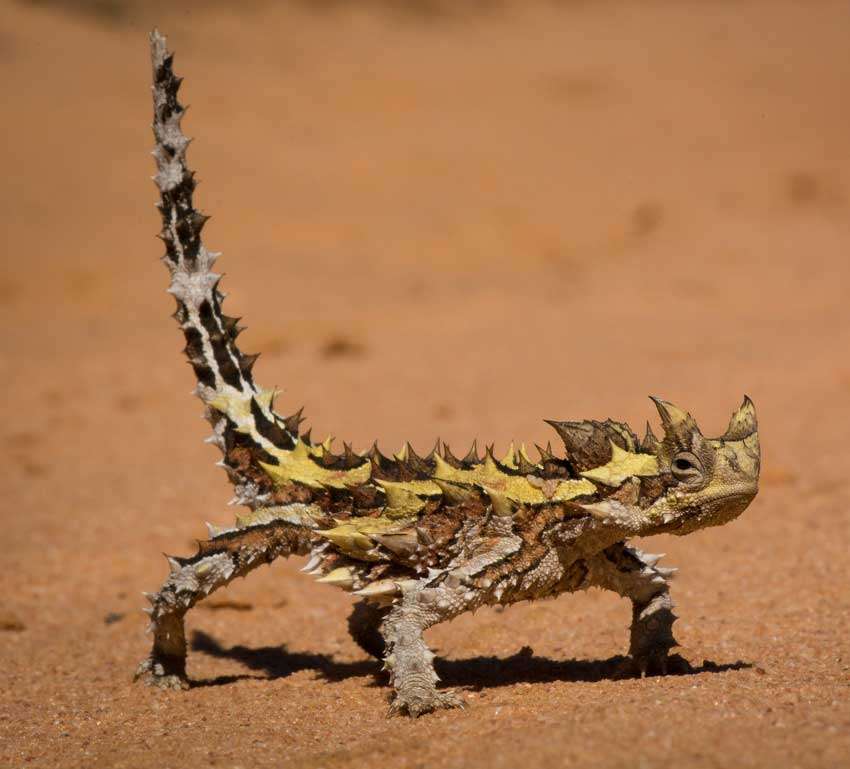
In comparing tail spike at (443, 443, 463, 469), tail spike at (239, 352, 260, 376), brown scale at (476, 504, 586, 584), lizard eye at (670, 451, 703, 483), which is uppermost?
tail spike at (239, 352, 260, 376)

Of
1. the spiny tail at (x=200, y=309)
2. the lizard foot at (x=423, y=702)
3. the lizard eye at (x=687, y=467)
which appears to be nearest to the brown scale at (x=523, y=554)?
the lizard foot at (x=423, y=702)

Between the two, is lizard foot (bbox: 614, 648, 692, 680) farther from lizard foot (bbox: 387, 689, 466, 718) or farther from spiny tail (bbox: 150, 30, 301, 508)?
spiny tail (bbox: 150, 30, 301, 508)

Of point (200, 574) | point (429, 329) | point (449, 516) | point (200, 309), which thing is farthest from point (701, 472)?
point (429, 329)

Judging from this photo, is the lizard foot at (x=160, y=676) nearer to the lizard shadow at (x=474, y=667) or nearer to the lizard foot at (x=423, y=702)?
the lizard shadow at (x=474, y=667)

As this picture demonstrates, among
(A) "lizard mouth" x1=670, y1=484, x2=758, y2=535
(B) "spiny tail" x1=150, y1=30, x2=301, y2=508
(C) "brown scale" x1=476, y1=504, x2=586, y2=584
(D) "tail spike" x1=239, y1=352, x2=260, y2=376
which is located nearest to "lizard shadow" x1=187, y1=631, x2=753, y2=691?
(C) "brown scale" x1=476, y1=504, x2=586, y2=584

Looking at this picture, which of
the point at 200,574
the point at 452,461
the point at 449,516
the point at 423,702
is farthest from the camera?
the point at 200,574

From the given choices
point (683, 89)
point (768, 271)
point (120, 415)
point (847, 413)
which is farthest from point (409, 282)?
point (683, 89)

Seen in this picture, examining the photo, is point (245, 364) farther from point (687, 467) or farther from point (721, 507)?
point (721, 507)
